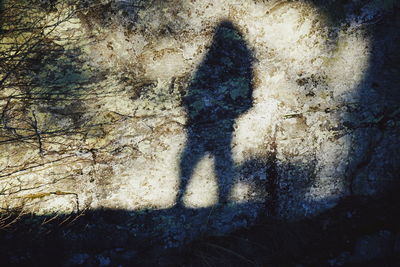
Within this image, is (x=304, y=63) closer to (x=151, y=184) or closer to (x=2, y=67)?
(x=151, y=184)

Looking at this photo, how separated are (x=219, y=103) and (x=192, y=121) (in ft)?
0.72

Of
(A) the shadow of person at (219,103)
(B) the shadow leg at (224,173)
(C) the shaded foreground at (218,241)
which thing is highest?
(A) the shadow of person at (219,103)

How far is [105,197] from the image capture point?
1.63 metres

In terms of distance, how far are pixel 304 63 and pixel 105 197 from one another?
158 cm

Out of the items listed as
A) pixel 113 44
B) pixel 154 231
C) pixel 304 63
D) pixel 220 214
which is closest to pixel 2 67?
pixel 113 44

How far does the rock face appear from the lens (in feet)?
5.11

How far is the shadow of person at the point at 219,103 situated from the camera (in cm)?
163

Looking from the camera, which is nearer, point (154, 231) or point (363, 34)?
point (363, 34)

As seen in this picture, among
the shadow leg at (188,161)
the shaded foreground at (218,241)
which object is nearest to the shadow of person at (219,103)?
the shadow leg at (188,161)

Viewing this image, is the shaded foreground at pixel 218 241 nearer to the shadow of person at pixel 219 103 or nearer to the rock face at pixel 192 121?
the rock face at pixel 192 121

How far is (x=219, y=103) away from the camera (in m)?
1.65

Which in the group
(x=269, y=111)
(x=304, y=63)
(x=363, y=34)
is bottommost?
(x=269, y=111)

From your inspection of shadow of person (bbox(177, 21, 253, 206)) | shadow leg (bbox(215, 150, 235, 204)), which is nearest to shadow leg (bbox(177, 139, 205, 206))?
shadow of person (bbox(177, 21, 253, 206))

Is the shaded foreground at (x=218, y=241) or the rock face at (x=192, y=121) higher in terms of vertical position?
the rock face at (x=192, y=121)
